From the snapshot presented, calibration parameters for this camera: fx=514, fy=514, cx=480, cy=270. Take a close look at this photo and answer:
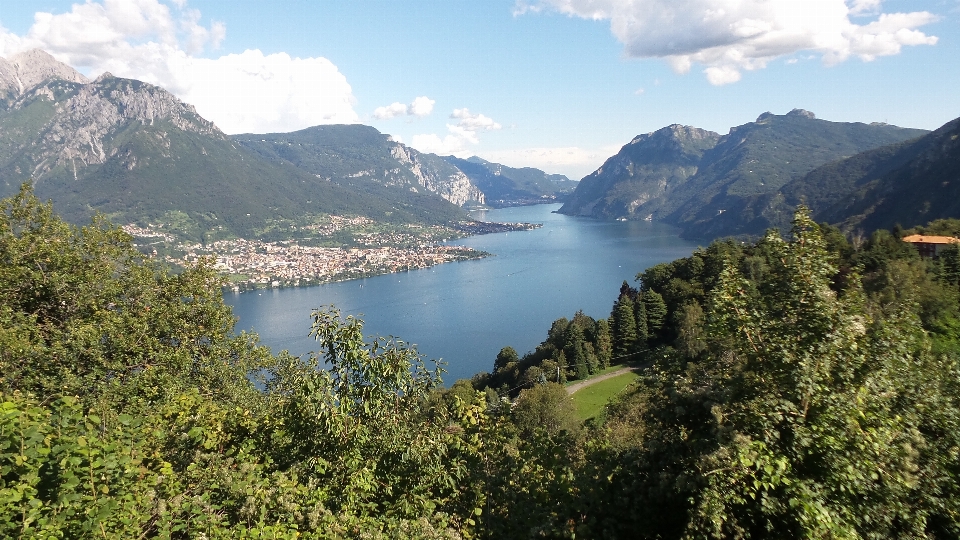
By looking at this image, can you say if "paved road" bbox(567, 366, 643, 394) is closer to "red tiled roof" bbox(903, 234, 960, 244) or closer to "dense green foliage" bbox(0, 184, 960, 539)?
"red tiled roof" bbox(903, 234, 960, 244)

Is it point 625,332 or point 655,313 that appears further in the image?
point 655,313

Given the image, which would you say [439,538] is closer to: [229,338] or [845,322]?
[845,322]

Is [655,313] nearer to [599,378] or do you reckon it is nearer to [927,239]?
[599,378]

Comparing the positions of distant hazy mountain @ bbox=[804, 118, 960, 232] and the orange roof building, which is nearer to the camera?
the orange roof building

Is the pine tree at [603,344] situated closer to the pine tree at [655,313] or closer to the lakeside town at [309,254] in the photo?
the pine tree at [655,313]

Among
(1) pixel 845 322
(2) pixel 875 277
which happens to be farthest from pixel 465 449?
(2) pixel 875 277

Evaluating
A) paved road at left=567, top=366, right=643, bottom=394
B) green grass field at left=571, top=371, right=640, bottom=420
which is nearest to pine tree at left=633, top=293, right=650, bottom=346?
paved road at left=567, top=366, right=643, bottom=394

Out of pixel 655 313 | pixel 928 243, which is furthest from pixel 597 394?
pixel 928 243
